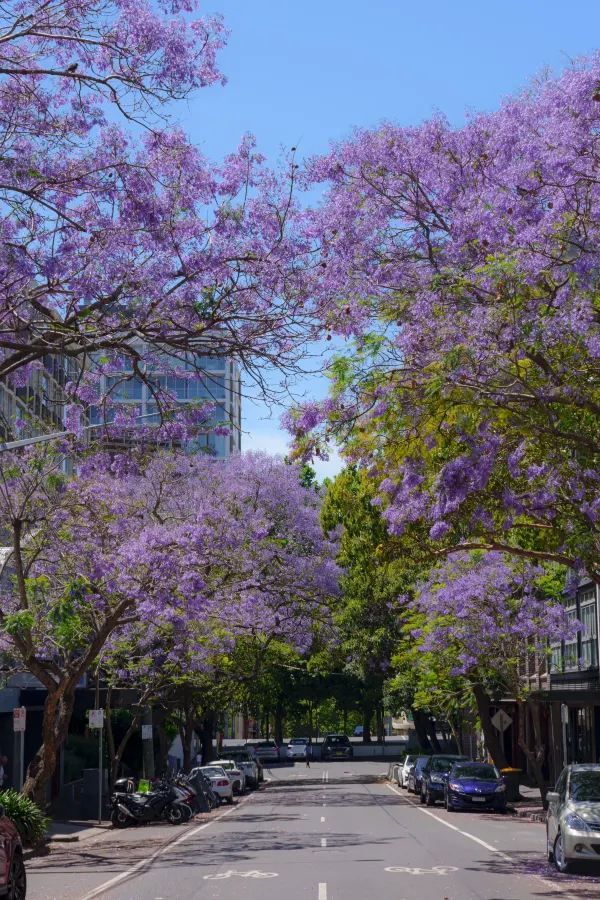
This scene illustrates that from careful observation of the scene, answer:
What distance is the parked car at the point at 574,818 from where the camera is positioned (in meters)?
17.9

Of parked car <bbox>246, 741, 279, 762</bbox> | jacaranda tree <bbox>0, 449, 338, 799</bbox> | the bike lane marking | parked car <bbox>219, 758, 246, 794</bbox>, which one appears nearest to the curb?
the bike lane marking

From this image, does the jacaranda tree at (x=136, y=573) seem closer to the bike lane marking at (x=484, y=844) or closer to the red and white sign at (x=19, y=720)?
the red and white sign at (x=19, y=720)

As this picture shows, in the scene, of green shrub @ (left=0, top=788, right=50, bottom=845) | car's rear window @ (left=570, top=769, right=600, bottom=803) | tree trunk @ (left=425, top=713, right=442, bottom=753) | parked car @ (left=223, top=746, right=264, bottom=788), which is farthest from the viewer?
tree trunk @ (left=425, top=713, right=442, bottom=753)

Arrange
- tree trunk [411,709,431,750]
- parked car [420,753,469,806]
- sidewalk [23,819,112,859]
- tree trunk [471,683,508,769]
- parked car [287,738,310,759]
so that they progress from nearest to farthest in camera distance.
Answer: sidewalk [23,819,112,859]
parked car [420,753,469,806]
tree trunk [471,683,508,769]
tree trunk [411,709,431,750]
parked car [287,738,310,759]

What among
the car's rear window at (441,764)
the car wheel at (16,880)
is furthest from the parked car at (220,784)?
the car wheel at (16,880)

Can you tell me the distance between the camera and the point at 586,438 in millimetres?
15883

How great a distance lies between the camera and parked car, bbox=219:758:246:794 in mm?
49125

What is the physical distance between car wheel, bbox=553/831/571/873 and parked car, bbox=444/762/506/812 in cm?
1611

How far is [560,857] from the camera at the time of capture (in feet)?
60.8

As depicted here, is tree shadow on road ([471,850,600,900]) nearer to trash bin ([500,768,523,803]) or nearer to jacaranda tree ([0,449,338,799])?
jacaranda tree ([0,449,338,799])

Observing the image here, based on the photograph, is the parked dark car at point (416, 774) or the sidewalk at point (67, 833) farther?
the parked dark car at point (416, 774)

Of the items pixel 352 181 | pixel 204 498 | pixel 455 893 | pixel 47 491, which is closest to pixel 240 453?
pixel 204 498

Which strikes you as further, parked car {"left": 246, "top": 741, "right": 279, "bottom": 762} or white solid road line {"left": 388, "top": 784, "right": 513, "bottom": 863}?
parked car {"left": 246, "top": 741, "right": 279, "bottom": 762}

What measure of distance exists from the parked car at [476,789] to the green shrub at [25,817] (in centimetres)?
1493
